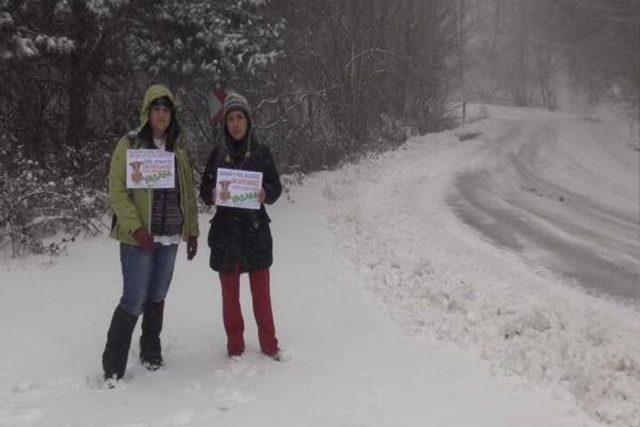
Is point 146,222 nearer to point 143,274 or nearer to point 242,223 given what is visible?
point 143,274

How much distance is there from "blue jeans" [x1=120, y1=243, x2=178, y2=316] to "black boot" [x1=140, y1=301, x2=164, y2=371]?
101 mm

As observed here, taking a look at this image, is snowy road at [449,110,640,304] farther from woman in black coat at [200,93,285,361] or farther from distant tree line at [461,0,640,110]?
woman in black coat at [200,93,285,361]

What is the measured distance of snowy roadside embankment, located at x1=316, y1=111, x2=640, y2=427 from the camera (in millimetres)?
5133

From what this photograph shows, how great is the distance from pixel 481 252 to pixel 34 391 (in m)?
6.55

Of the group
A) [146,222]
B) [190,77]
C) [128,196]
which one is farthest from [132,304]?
[190,77]

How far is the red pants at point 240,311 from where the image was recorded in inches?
212

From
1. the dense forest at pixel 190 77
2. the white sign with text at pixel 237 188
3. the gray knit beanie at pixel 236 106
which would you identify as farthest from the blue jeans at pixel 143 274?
the dense forest at pixel 190 77

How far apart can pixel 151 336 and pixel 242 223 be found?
1151 mm

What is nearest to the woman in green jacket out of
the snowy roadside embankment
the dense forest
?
the snowy roadside embankment

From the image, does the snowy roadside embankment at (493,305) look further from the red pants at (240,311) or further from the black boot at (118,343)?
the black boot at (118,343)

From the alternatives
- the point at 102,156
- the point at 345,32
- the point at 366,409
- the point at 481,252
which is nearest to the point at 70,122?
the point at 102,156

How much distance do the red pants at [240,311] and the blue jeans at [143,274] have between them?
20.0 inches

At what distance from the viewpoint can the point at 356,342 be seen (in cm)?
595

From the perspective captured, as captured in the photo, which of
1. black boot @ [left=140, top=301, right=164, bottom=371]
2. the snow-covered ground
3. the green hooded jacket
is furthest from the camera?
black boot @ [left=140, top=301, right=164, bottom=371]
